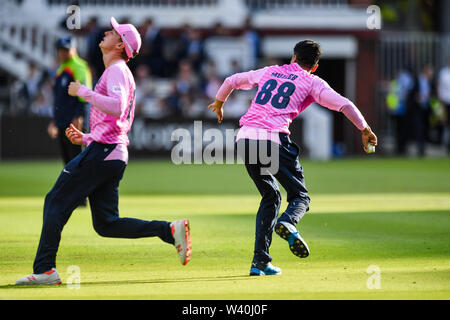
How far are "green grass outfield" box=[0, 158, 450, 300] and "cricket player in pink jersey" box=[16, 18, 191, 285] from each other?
0.37 metres

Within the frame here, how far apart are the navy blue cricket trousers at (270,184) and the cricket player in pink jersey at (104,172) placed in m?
0.67

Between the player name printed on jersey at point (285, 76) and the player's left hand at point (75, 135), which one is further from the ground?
the player name printed on jersey at point (285, 76)

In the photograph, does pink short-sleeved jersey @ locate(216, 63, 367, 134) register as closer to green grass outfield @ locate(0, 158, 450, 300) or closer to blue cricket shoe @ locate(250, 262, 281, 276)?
blue cricket shoe @ locate(250, 262, 281, 276)

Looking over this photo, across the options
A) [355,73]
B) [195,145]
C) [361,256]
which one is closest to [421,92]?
[355,73]

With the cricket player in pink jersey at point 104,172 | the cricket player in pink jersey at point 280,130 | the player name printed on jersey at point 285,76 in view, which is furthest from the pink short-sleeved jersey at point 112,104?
the player name printed on jersey at point 285,76

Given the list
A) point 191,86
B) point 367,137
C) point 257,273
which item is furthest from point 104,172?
point 191,86

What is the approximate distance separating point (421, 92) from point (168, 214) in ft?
62.6

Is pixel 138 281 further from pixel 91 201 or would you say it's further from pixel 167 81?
pixel 167 81

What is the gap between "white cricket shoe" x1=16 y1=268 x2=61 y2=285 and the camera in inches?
314

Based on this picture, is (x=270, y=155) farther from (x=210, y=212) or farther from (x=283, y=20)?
(x=283, y=20)

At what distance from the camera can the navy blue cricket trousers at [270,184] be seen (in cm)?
863

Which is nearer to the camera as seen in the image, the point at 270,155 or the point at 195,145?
the point at 270,155

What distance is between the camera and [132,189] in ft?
61.7

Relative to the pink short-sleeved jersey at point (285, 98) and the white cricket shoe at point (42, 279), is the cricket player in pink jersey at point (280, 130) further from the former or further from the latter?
the white cricket shoe at point (42, 279)
